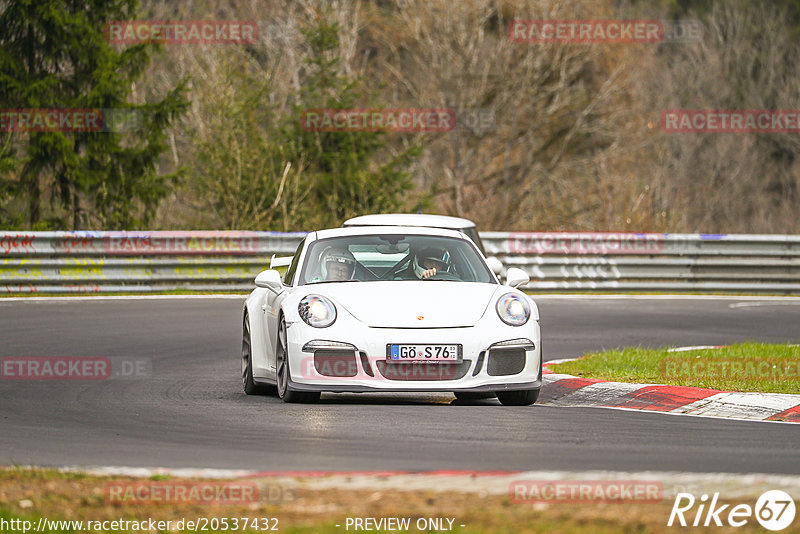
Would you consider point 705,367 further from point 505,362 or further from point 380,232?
point 380,232

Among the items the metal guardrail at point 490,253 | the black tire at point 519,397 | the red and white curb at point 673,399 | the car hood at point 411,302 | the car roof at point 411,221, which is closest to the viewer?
the car hood at point 411,302

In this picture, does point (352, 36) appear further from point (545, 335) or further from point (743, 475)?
point (743, 475)

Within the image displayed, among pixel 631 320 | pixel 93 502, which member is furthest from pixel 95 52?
pixel 93 502

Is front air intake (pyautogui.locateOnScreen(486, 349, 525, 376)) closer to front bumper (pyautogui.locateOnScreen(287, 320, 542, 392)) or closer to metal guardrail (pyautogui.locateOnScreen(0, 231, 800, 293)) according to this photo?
front bumper (pyautogui.locateOnScreen(287, 320, 542, 392))

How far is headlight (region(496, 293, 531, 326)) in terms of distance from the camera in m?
9.63

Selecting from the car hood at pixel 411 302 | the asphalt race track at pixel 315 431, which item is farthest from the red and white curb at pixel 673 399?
the car hood at pixel 411 302

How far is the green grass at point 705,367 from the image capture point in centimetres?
1078

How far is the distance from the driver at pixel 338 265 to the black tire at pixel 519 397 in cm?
148

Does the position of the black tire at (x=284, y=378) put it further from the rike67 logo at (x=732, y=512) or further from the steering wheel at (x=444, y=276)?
the rike67 logo at (x=732, y=512)

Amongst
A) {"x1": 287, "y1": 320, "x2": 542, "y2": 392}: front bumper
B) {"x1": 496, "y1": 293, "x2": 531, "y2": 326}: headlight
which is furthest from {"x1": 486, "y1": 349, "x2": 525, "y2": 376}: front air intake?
{"x1": 496, "y1": 293, "x2": 531, "y2": 326}: headlight

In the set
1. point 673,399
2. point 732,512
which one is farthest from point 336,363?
point 732,512

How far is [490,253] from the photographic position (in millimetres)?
23422

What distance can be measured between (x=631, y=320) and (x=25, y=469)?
12628 millimetres

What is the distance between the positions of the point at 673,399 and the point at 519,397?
114 centimetres
